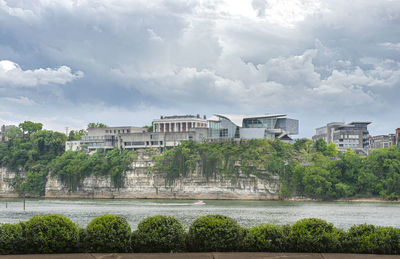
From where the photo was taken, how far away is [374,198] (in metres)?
103

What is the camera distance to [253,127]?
134m

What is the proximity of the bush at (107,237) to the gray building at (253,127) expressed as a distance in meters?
112

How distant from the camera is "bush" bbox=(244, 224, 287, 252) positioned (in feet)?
58.4

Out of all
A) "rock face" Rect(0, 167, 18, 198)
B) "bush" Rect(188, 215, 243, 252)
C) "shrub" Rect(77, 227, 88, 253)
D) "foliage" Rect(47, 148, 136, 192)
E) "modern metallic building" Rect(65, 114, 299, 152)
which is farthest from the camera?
"rock face" Rect(0, 167, 18, 198)

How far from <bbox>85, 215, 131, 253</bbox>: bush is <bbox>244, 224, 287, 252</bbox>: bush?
4.09 m

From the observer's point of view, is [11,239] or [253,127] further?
[253,127]

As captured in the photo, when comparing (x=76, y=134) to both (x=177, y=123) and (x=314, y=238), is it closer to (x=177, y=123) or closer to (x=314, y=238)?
(x=177, y=123)

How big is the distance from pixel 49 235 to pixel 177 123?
424ft

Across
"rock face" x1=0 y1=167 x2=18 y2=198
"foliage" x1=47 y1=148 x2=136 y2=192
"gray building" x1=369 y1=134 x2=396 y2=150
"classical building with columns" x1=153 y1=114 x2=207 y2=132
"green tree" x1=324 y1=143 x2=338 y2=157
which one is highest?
"classical building with columns" x1=153 y1=114 x2=207 y2=132

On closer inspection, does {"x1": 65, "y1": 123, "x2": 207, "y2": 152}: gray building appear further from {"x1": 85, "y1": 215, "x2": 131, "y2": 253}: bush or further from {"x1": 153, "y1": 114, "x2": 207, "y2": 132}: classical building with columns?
{"x1": 85, "y1": 215, "x2": 131, "y2": 253}: bush

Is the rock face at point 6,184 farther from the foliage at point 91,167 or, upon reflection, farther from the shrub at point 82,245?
the shrub at point 82,245

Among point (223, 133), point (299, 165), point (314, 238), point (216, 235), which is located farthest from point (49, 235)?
point (223, 133)

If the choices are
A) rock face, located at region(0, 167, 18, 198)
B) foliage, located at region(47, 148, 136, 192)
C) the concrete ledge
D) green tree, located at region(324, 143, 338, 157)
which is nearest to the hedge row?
the concrete ledge

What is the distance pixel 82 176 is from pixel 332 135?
79.8 metres
